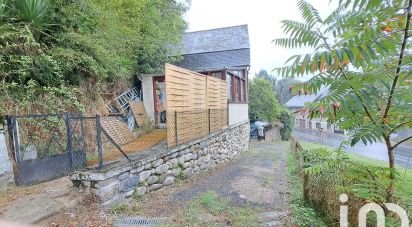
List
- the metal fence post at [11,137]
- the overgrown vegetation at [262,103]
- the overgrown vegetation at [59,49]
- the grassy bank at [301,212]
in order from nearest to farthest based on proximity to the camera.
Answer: the grassy bank at [301,212] < the metal fence post at [11,137] < the overgrown vegetation at [59,49] < the overgrown vegetation at [262,103]

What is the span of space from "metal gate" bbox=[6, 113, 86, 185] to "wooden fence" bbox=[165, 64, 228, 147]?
6.63ft

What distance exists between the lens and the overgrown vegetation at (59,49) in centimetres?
532

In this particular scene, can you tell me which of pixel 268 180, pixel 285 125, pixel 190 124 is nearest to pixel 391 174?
pixel 268 180

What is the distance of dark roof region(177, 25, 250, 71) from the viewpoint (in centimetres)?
1491

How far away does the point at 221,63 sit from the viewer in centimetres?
1492

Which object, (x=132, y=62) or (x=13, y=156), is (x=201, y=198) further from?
(x=132, y=62)

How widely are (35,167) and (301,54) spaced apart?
16.1ft

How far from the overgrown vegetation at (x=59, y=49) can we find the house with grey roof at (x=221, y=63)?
7.31 feet

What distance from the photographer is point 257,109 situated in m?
21.8

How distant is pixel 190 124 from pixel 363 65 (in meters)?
5.78

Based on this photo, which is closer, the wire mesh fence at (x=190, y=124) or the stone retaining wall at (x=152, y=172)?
the stone retaining wall at (x=152, y=172)

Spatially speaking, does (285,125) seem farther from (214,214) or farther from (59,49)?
(214,214)

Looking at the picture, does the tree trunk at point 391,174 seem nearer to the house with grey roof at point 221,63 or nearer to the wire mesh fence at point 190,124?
the wire mesh fence at point 190,124

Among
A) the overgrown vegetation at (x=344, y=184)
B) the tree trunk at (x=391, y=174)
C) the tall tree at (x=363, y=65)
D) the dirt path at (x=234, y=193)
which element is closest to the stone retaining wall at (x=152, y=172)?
the dirt path at (x=234, y=193)
